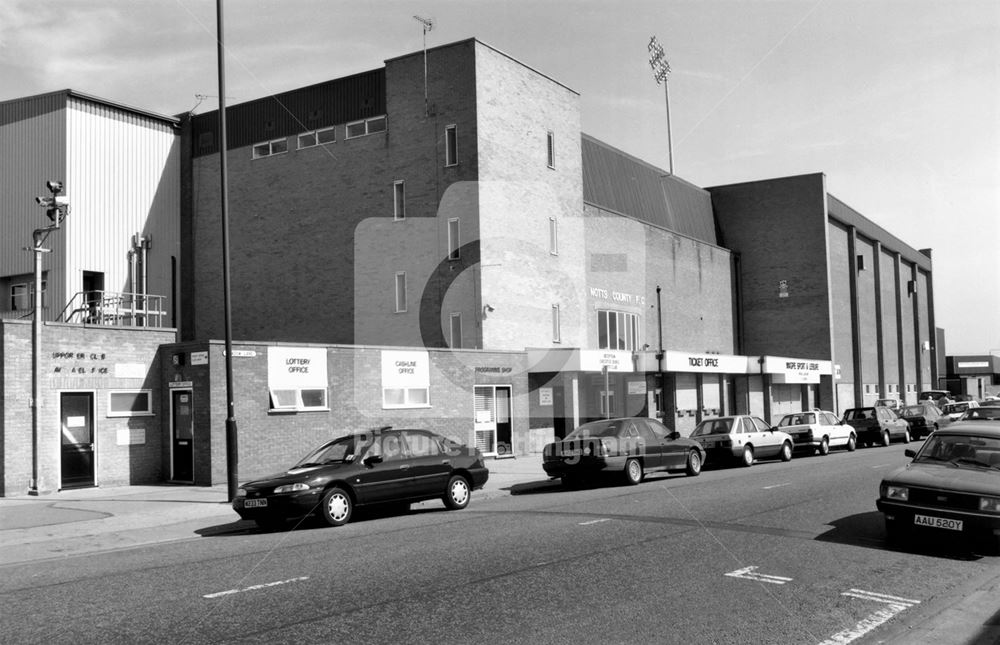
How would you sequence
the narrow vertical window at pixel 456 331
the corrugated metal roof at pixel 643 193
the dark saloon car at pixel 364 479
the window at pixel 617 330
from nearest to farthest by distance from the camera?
the dark saloon car at pixel 364 479, the narrow vertical window at pixel 456 331, the window at pixel 617 330, the corrugated metal roof at pixel 643 193

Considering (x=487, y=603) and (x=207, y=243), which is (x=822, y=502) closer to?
(x=487, y=603)

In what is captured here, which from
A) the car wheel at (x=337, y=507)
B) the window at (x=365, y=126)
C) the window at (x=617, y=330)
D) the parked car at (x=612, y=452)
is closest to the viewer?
the car wheel at (x=337, y=507)

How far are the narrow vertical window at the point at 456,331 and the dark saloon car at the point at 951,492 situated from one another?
19.7 meters

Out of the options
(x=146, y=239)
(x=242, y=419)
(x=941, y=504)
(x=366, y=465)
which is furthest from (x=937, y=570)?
(x=146, y=239)

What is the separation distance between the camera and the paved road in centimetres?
686

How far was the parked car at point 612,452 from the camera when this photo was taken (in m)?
18.9

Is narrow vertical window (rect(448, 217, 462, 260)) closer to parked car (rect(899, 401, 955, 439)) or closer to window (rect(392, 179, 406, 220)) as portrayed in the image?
window (rect(392, 179, 406, 220))

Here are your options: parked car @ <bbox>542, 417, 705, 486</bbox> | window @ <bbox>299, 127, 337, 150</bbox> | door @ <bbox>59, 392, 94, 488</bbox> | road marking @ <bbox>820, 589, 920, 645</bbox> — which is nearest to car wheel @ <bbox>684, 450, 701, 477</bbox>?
parked car @ <bbox>542, 417, 705, 486</bbox>

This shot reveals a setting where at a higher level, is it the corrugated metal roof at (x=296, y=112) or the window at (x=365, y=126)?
the corrugated metal roof at (x=296, y=112)

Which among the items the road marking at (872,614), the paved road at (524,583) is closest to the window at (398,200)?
the paved road at (524,583)

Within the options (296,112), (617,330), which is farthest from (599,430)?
(296,112)

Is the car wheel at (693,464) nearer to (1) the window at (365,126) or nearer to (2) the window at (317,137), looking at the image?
(1) the window at (365,126)

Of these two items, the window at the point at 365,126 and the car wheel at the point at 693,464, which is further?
the window at the point at 365,126

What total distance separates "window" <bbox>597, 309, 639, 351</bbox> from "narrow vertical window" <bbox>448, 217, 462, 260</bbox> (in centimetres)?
854
